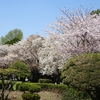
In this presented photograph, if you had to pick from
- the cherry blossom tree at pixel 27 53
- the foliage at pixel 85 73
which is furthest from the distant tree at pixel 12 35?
the foliage at pixel 85 73

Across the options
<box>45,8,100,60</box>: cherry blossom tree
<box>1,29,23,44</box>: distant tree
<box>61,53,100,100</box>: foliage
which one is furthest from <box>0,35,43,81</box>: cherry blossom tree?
<box>1,29,23,44</box>: distant tree

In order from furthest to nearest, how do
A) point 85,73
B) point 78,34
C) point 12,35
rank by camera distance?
point 12,35, point 78,34, point 85,73

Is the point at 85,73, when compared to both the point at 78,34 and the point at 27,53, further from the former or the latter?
the point at 27,53

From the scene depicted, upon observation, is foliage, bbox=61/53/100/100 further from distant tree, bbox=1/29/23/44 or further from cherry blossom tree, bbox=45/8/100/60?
distant tree, bbox=1/29/23/44

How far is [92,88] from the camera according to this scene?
12016mm

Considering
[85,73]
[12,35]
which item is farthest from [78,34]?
[12,35]

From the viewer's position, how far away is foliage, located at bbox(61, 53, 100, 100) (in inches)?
470

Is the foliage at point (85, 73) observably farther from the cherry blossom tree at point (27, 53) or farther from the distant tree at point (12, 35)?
the distant tree at point (12, 35)

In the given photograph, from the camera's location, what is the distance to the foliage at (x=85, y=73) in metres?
11.9

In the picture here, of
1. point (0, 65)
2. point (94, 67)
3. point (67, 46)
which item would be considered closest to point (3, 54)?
point (0, 65)

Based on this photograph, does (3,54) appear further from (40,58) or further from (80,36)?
(80,36)

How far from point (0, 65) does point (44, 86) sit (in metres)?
17.0

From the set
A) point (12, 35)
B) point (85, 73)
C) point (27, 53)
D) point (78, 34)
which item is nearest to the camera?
point (85, 73)

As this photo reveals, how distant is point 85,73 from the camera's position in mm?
12141
